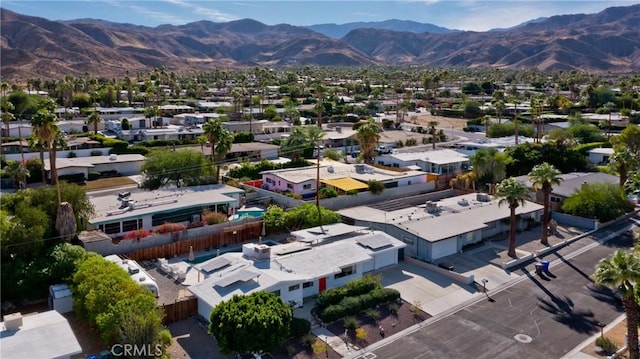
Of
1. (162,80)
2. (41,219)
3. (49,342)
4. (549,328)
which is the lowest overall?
(549,328)

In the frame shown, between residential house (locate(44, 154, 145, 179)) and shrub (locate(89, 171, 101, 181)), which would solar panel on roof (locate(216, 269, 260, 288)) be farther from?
shrub (locate(89, 171, 101, 181))

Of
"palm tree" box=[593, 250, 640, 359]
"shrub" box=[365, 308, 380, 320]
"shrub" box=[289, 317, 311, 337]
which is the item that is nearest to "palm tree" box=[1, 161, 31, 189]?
"shrub" box=[289, 317, 311, 337]

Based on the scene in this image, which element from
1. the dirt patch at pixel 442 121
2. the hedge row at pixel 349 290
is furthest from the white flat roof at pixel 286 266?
the dirt patch at pixel 442 121

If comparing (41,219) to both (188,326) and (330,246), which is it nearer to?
(188,326)

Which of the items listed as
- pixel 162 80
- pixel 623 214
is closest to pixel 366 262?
pixel 623 214

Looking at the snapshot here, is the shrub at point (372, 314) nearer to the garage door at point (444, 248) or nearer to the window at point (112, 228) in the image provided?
the garage door at point (444, 248)
